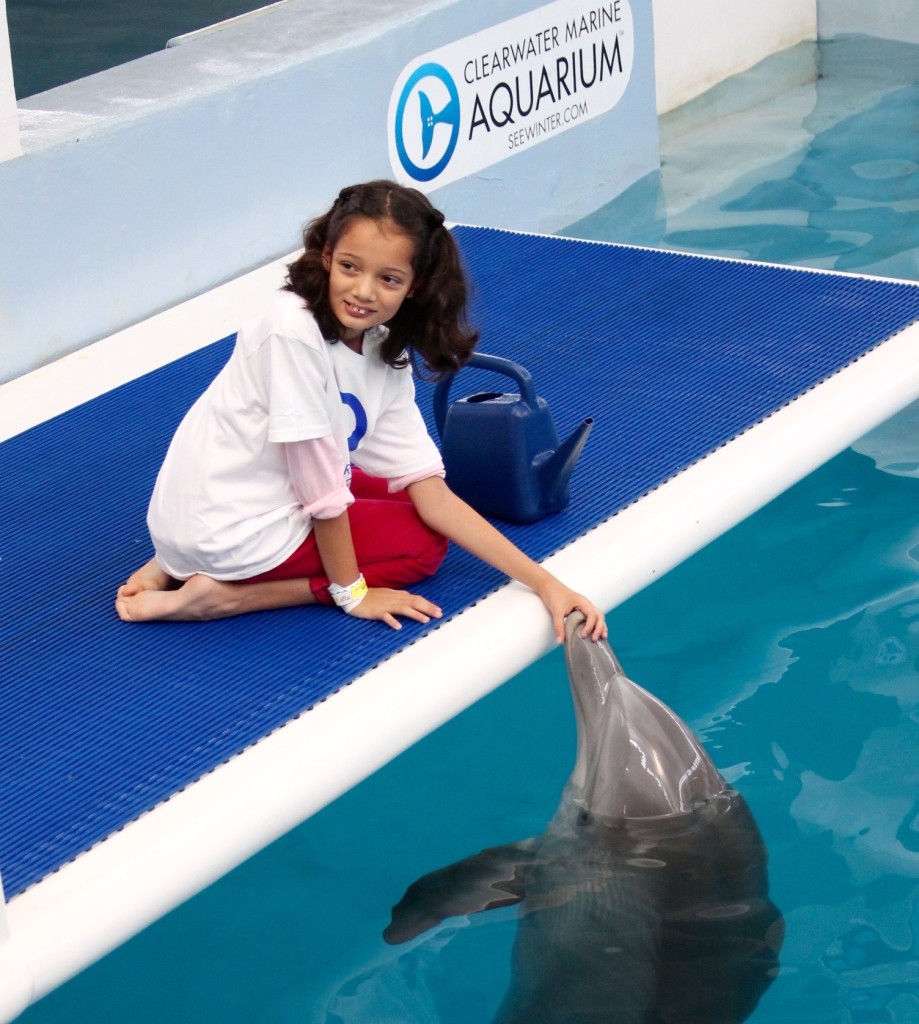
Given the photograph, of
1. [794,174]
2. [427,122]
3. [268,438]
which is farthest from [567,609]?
[794,174]

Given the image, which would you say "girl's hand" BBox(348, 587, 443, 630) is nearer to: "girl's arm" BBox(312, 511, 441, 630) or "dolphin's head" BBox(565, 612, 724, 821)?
"girl's arm" BBox(312, 511, 441, 630)

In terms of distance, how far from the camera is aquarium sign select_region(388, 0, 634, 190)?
545 centimetres

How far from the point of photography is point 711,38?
7.70 metres

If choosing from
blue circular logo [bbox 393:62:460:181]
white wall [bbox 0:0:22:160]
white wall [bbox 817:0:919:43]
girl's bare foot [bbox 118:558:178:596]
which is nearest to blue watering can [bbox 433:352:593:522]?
girl's bare foot [bbox 118:558:178:596]

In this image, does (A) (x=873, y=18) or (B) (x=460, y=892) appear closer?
(B) (x=460, y=892)

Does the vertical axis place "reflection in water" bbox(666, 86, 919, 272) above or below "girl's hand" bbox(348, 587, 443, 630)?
below

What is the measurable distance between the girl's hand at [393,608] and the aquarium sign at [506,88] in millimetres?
2798

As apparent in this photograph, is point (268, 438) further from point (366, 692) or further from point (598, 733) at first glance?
point (598, 733)

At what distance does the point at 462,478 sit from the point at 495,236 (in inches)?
82.9

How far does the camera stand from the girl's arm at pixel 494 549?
9.57 ft

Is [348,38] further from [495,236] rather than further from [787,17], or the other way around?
[787,17]

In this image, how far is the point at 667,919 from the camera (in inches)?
101

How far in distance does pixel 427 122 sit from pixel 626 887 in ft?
11.7

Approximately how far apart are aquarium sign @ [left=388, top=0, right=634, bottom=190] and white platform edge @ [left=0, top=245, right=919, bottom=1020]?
1716mm
